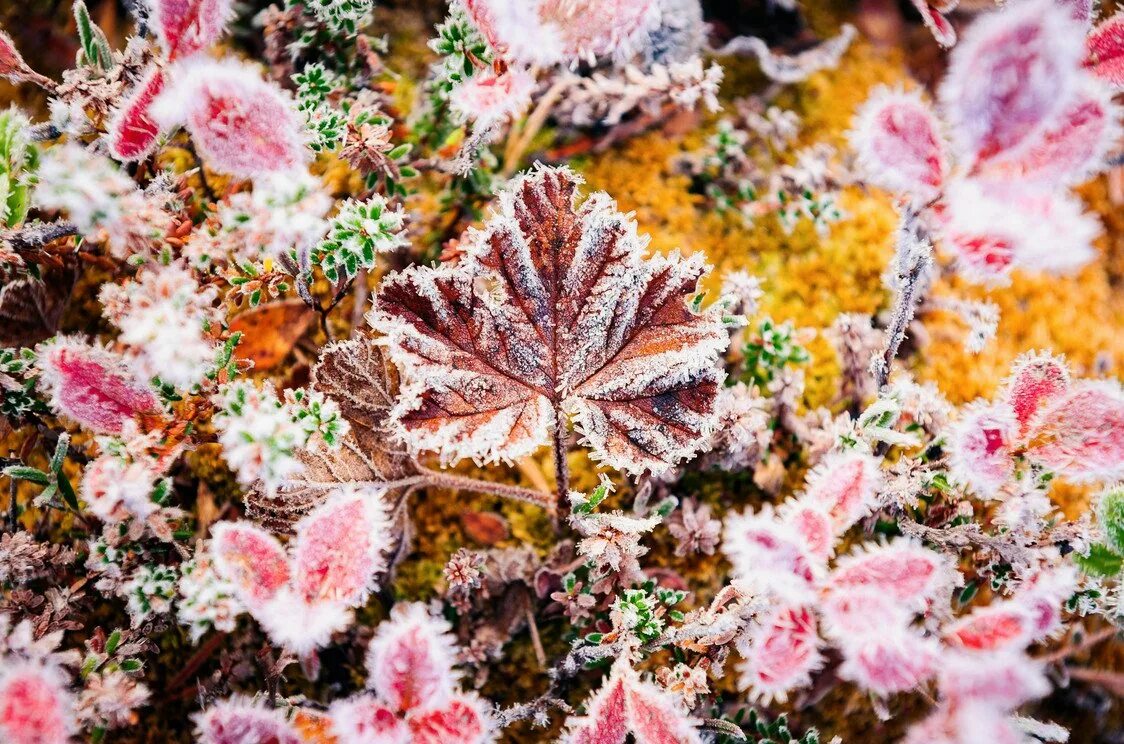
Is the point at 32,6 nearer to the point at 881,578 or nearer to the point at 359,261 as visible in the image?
the point at 359,261

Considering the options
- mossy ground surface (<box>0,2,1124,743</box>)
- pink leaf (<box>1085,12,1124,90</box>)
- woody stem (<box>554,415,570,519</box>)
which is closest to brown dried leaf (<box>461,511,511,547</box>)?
mossy ground surface (<box>0,2,1124,743</box>)

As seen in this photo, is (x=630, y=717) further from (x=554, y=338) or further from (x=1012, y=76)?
(x=1012, y=76)

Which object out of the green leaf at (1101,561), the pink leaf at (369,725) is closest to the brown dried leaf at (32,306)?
the pink leaf at (369,725)

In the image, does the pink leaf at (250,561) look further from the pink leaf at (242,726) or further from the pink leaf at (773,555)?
the pink leaf at (773,555)

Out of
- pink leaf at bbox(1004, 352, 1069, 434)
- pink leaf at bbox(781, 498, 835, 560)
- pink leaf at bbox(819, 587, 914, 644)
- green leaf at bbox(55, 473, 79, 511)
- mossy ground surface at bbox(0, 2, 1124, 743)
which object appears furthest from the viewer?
mossy ground surface at bbox(0, 2, 1124, 743)

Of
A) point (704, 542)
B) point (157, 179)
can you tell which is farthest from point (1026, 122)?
point (157, 179)

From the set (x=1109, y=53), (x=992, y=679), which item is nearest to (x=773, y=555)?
(x=992, y=679)

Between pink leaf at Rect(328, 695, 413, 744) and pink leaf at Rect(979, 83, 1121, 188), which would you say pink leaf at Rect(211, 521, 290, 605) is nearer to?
pink leaf at Rect(328, 695, 413, 744)
